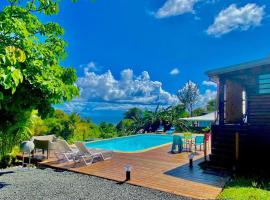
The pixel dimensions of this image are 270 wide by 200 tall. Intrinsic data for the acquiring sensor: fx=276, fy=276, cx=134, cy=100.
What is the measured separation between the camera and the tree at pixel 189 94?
63500mm

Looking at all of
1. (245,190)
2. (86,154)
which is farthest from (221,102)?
(86,154)

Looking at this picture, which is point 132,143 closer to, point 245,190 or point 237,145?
point 237,145

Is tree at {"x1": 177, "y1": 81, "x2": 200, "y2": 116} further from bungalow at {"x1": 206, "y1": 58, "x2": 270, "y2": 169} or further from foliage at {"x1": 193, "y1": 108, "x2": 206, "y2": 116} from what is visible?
bungalow at {"x1": 206, "y1": 58, "x2": 270, "y2": 169}

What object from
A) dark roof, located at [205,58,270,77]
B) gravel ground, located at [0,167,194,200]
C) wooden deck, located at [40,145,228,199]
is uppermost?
dark roof, located at [205,58,270,77]

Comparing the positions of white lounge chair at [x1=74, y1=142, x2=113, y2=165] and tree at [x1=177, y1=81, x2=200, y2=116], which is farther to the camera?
tree at [x1=177, y1=81, x2=200, y2=116]

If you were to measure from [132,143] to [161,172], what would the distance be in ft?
49.6

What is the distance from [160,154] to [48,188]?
7.49 m

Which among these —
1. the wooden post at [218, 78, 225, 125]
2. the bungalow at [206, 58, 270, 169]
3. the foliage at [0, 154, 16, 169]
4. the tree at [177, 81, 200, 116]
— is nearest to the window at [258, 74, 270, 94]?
the bungalow at [206, 58, 270, 169]

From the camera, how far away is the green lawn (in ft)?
24.7

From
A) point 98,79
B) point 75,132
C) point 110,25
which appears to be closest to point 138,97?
point 98,79

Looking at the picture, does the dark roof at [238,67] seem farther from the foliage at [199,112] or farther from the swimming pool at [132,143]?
the foliage at [199,112]

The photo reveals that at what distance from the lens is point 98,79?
17162 cm

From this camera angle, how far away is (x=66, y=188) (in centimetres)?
882

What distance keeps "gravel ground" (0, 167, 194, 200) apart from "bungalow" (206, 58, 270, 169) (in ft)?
16.1
